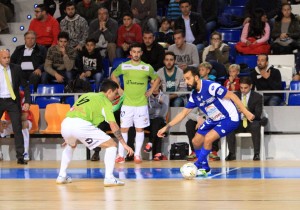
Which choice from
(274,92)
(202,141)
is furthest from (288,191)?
(274,92)

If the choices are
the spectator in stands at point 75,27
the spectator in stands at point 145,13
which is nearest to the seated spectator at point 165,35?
the spectator in stands at point 145,13

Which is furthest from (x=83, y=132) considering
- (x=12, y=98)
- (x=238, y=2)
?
(x=238, y=2)

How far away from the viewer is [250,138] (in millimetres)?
16750

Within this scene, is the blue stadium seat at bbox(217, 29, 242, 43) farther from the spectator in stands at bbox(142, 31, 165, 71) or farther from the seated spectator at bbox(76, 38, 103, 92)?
the seated spectator at bbox(76, 38, 103, 92)

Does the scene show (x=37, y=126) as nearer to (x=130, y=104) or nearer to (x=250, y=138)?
(x=130, y=104)

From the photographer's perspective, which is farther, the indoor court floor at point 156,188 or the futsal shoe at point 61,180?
the futsal shoe at point 61,180

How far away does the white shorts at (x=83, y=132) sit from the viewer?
11805 mm

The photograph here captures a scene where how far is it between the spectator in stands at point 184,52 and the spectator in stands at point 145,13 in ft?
4.86

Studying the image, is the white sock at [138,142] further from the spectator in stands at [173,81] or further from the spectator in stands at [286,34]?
the spectator in stands at [286,34]

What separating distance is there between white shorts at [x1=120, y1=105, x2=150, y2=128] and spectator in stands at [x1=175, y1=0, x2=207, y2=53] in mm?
2782

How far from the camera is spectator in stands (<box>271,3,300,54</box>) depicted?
17.8 metres

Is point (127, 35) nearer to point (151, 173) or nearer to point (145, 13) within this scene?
point (145, 13)

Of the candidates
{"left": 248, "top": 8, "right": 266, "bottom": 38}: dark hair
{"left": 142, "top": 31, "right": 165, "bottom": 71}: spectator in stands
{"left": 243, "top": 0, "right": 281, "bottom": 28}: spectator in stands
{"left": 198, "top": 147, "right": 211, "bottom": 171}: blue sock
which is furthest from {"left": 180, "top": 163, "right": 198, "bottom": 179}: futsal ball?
{"left": 243, "top": 0, "right": 281, "bottom": 28}: spectator in stands

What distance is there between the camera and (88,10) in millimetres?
19281
